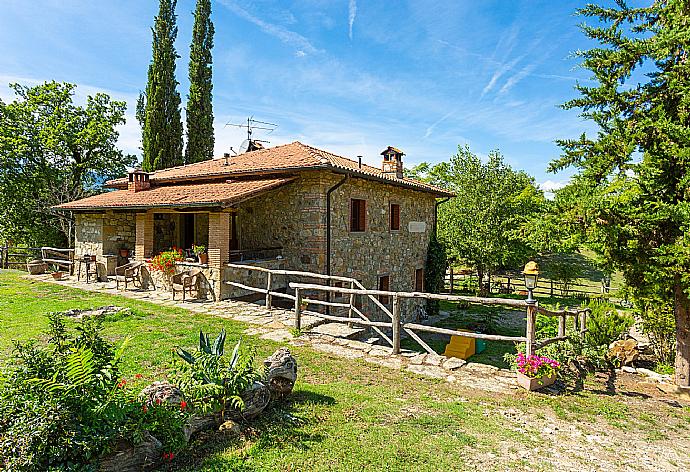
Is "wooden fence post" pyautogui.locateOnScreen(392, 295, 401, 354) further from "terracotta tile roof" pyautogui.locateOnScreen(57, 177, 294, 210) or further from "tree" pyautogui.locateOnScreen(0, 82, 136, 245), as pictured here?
"tree" pyautogui.locateOnScreen(0, 82, 136, 245)

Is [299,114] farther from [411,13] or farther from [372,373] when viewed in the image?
[372,373]

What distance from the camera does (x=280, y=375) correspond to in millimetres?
4488

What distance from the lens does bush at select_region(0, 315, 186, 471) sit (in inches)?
103

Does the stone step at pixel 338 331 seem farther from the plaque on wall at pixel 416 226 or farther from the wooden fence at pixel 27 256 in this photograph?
the wooden fence at pixel 27 256

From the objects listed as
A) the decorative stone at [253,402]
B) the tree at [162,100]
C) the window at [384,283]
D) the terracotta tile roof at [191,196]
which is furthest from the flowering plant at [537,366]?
the tree at [162,100]

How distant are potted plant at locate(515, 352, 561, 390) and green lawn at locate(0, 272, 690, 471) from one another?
0.25 m

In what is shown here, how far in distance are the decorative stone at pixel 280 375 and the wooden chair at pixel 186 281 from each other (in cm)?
663

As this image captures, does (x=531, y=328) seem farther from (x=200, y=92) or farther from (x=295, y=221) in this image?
(x=200, y=92)

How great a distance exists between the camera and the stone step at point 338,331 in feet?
25.2

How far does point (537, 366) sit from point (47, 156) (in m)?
25.9

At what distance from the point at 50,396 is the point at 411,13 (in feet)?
40.6

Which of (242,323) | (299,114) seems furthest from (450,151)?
(242,323)

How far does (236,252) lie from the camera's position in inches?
412

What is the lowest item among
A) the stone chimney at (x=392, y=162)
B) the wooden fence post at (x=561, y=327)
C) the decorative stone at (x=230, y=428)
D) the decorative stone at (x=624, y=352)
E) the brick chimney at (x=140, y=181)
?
the decorative stone at (x=624, y=352)
